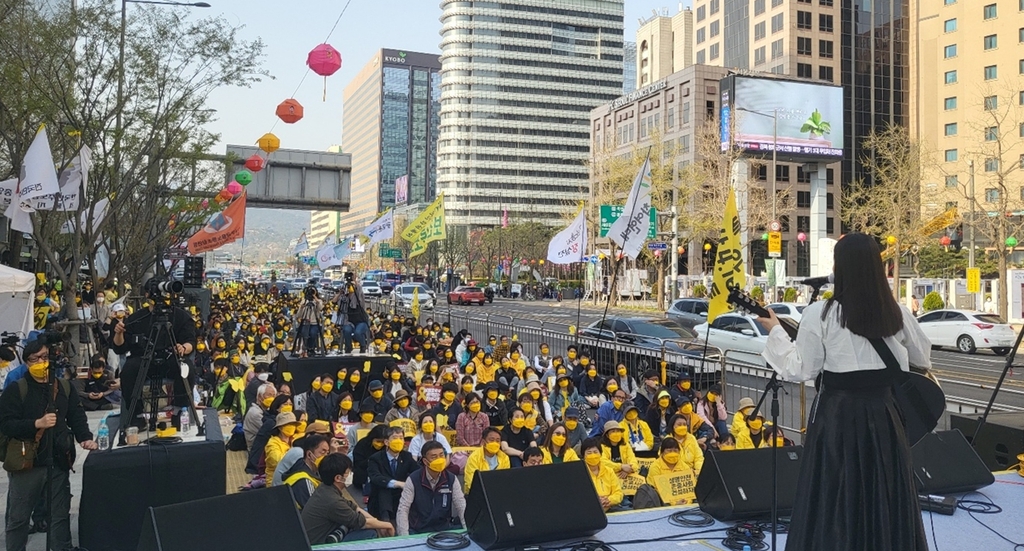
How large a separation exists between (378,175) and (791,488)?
17048 cm

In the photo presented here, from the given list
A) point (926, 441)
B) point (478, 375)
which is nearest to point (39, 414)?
point (926, 441)

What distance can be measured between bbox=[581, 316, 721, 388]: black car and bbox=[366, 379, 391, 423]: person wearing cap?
4554 mm

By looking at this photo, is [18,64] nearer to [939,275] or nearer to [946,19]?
[939,275]

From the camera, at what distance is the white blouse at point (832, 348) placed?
354 cm

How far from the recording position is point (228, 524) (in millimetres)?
4586

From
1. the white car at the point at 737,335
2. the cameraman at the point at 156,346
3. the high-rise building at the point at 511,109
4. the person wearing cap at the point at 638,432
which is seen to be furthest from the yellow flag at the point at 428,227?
the high-rise building at the point at 511,109

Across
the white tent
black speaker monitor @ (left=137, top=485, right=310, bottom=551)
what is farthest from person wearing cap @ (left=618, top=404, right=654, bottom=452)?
the white tent

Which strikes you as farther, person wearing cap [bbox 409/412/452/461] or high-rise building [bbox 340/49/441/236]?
high-rise building [bbox 340/49/441/236]

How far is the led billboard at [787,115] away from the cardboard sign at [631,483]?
48.4 m

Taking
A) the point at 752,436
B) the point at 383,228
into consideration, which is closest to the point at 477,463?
the point at 752,436

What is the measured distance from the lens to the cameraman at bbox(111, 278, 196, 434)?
8625 mm

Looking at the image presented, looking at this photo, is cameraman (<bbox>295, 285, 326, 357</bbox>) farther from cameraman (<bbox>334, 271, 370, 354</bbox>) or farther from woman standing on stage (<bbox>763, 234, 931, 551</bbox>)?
woman standing on stage (<bbox>763, 234, 931, 551</bbox>)

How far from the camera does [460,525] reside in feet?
24.4

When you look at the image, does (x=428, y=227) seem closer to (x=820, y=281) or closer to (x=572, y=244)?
(x=572, y=244)
